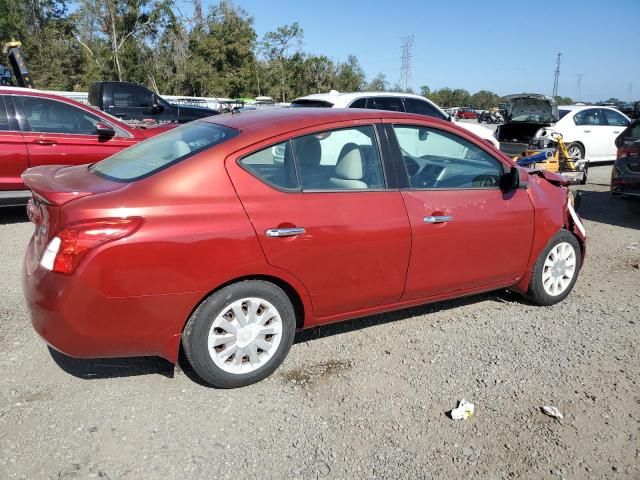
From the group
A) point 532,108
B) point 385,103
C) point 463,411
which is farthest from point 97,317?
point 532,108

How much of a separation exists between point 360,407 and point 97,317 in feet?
4.97

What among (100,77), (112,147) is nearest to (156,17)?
(100,77)

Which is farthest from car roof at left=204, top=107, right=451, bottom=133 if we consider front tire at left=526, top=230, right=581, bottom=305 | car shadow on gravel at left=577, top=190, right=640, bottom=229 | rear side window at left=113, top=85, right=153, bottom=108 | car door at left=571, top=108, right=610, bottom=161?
car door at left=571, top=108, right=610, bottom=161

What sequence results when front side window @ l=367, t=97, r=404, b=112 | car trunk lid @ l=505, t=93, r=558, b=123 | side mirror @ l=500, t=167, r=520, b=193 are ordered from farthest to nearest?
car trunk lid @ l=505, t=93, r=558, b=123 → front side window @ l=367, t=97, r=404, b=112 → side mirror @ l=500, t=167, r=520, b=193

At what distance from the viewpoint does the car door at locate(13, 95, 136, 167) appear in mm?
6664

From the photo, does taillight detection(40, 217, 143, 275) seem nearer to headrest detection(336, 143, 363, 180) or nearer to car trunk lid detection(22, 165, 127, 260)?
car trunk lid detection(22, 165, 127, 260)

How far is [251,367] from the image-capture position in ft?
10.2

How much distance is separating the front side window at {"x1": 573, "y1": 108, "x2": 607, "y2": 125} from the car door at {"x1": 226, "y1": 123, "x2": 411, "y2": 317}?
36.4ft

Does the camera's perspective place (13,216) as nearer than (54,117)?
No

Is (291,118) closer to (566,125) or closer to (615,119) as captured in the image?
(566,125)

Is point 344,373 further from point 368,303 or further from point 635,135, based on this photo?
point 635,135

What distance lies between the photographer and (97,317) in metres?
2.66

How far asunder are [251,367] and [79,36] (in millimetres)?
43804

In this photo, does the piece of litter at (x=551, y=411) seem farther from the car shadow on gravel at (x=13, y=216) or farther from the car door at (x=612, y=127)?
the car door at (x=612, y=127)
